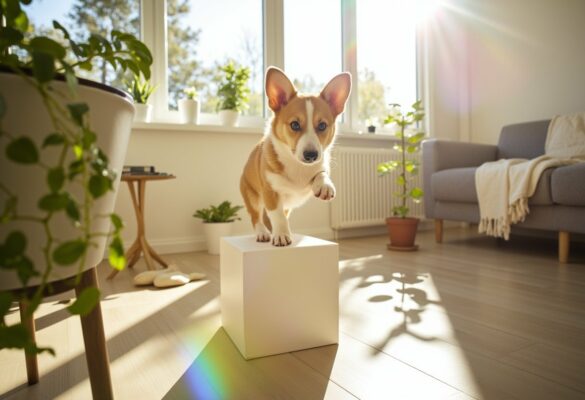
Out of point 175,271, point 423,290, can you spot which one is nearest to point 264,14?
point 175,271

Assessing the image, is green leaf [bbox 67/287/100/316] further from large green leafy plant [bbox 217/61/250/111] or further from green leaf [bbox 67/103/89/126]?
large green leafy plant [bbox 217/61/250/111]

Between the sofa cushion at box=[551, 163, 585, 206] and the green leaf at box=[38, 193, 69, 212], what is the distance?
2458 mm

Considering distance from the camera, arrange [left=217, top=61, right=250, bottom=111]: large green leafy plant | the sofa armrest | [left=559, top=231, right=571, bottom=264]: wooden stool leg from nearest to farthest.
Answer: [left=559, top=231, right=571, bottom=264]: wooden stool leg → [left=217, top=61, right=250, bottom=111]: large green leafy plant → the sofa armrest

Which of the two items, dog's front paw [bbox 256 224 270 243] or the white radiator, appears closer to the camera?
dog's front paw [bbox 256 224 270 243]

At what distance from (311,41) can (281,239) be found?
9.15ft

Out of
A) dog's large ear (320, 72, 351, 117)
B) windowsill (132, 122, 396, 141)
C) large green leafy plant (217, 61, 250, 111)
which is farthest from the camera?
large green leafy plant (217, 61, 250, 111)

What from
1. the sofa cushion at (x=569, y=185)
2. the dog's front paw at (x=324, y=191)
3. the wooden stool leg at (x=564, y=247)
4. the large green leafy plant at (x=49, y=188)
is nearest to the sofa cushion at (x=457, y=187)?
the sofa cushion at (x=569, y=185)

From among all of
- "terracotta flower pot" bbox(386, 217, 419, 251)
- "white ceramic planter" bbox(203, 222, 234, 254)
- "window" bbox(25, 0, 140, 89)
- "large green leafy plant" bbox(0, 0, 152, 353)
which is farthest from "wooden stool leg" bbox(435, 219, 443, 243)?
"large green leafy plant" bbox(0, 0, 152, 353)

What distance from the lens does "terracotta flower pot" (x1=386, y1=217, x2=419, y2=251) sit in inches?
106

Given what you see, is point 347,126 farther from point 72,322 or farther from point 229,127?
point 72,322

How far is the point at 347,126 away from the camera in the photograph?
11.8 feet

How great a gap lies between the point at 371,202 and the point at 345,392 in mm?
2729

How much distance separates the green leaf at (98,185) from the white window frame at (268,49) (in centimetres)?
264

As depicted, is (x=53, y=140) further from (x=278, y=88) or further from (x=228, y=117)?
(x=228, y=117)
